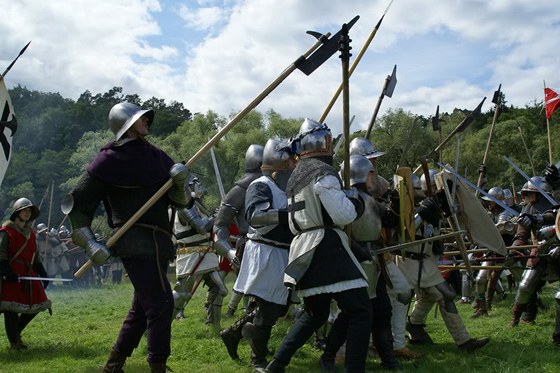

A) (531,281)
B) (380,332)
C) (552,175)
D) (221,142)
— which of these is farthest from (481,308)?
(221,142)

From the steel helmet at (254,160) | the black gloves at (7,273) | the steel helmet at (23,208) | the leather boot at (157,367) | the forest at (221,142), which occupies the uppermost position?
the forest at (221,142)

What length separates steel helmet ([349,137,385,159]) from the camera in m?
6.58

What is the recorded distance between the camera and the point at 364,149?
665 cm

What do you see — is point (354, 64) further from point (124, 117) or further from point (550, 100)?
point (550, 100)

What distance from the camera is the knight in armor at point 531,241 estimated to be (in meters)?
6.87

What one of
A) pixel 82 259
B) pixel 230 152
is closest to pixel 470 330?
pixel 82 259

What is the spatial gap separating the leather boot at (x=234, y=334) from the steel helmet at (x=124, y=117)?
6.34 ft

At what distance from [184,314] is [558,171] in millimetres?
5718

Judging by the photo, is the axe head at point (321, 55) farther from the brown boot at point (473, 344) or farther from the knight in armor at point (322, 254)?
the brown boot at point (473, 344)

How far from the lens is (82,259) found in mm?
25156

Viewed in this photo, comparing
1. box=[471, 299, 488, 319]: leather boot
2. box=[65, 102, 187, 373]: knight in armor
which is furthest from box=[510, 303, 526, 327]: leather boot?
box=[65, 102, 187, 373]: knight in armor

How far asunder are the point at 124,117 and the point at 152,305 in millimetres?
1394

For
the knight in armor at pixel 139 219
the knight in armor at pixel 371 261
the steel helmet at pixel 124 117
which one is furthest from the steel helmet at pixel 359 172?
the steel helmet at pixel 124 117

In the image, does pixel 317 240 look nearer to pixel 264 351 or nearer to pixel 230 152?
pixel 264 351
